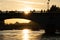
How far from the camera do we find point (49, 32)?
160m

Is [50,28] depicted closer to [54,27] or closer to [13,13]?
[54,27]

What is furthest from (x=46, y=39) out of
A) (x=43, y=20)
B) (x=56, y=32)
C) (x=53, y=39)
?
(x=56, y=32)

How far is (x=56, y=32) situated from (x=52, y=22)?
44.2ft

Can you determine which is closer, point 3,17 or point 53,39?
point 53,39

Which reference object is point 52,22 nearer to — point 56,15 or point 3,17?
point 56,15

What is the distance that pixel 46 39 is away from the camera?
133875 millimetres

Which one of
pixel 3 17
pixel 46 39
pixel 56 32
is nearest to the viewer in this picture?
pixel 46 39

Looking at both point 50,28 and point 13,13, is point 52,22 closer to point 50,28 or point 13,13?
point 50,28

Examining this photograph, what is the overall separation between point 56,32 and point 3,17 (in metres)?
26.9

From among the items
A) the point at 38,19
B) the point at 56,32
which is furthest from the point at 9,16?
the point at 56,32

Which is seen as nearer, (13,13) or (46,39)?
(46,39)

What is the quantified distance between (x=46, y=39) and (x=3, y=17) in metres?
28.1

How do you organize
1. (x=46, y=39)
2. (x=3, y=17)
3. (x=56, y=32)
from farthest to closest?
(x=56, y=32)
(x=3, y=17)
(x=46, y=39)

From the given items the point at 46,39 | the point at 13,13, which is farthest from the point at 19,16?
the point at 46,39
